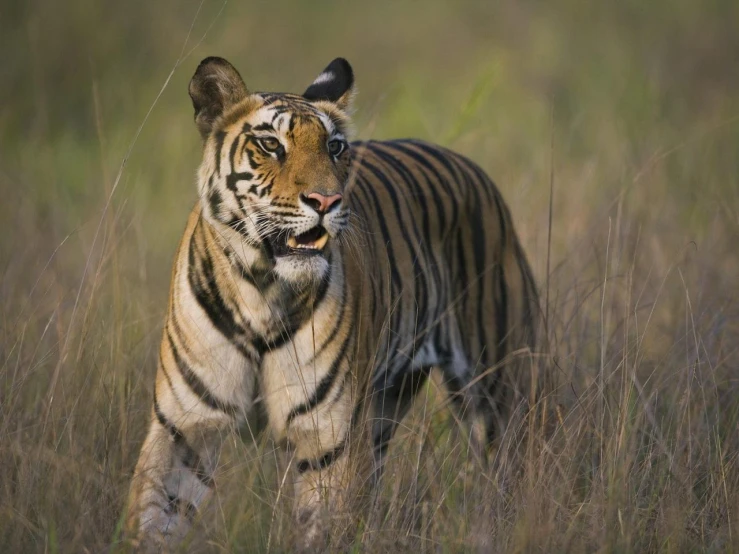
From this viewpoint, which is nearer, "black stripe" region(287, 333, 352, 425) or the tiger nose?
the tiger nose

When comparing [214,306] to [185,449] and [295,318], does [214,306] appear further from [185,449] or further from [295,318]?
[185,449]

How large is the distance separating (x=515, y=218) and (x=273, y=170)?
327cm

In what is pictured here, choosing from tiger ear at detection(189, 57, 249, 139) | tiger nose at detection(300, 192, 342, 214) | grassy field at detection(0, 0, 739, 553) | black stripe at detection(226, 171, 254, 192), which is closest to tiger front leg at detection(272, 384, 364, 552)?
grassy field at detection(0, 0, 739, 553)

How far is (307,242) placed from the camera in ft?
11.8

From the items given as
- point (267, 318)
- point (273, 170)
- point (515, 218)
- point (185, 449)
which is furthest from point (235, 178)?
point (515, 218)

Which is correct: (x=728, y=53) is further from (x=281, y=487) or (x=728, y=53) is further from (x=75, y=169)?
(x=281, y=487)

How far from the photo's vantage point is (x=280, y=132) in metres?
3.67

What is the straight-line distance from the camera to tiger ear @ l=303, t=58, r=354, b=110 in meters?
4.17

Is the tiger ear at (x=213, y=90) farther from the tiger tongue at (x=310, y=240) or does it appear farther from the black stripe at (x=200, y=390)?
the black stripe at (x=200, y=390)

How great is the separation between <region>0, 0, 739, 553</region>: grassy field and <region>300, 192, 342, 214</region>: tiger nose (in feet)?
2.60

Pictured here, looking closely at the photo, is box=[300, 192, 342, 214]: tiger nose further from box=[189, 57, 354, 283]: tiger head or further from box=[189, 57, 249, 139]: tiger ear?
box=[189, 57, 249, 139]: tiger ear

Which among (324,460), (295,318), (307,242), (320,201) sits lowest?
(324,460)

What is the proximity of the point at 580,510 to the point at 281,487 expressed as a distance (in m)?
0.85

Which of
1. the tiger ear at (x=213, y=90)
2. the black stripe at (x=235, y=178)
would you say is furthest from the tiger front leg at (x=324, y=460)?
the tiger ear at (x=213, y=90)
